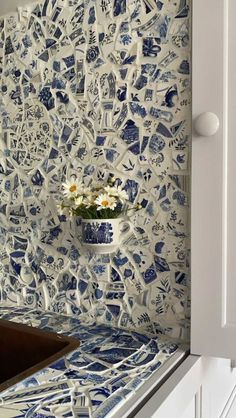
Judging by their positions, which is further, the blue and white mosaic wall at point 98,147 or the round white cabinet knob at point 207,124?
the blue and white mosaic wall at point 98,147

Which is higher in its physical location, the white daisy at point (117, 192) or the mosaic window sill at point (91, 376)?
the white daisy at point (117, 192)

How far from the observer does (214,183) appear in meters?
1.00

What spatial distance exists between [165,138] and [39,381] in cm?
62

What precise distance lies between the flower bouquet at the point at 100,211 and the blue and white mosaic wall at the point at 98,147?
0.14 feet

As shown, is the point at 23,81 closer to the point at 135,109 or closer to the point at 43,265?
the point at 135,109

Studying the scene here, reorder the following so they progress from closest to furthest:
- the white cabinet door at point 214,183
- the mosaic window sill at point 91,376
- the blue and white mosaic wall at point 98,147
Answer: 1. the mosaic window sill at point 91,376
2. the white cabinet door at point 214,183
3. the blue and white mosaic wall at point 98,147

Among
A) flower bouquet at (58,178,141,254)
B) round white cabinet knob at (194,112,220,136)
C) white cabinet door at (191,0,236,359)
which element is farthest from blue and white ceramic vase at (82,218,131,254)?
round white cabinet knob at (194,112,220,136)

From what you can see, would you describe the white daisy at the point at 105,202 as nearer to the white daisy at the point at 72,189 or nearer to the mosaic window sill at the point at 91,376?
the white daisy at the point at 72,189

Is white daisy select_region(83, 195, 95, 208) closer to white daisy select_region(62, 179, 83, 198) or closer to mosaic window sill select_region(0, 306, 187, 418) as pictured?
white daisy select_region(62, 179, 83, 198)

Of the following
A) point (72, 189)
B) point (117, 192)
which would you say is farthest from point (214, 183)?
Result: point (72, 189)

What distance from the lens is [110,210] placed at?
1.12 metres

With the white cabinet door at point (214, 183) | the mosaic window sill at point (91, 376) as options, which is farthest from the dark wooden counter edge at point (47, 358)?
the white cabinet door at point (214, 183)

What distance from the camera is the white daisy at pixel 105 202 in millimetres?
1095

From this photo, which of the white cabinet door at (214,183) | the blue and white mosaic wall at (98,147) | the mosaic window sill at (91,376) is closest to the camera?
the mosaic window sill at (91,376)
